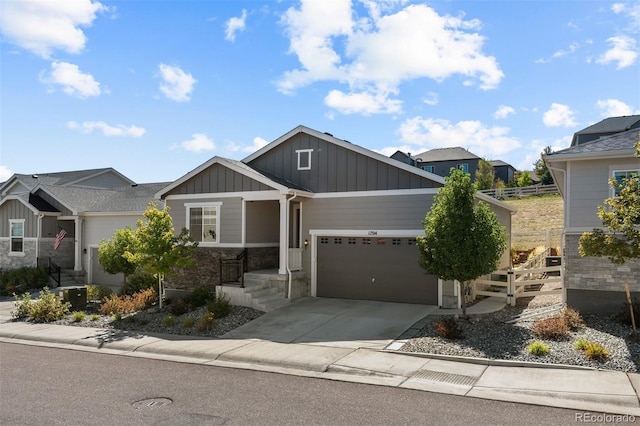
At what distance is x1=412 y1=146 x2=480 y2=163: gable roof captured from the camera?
58.0 m

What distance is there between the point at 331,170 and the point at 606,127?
44496 millimetres

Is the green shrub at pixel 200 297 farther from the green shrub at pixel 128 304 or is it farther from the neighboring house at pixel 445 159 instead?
the neighboring house at pixel 445 159

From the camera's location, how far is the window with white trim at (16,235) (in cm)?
2569

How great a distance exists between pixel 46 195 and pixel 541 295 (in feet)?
81.7

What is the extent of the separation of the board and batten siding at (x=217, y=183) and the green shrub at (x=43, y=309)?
5.30 metres

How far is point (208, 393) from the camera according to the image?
781 centimetres

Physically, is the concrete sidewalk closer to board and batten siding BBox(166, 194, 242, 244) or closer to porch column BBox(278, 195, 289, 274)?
porch column BBox(278, 195, 289, 274)

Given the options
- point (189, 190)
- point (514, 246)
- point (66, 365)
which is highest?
point (189, 190)

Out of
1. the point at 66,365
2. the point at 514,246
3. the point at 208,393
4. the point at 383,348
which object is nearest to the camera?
the point at 208,393

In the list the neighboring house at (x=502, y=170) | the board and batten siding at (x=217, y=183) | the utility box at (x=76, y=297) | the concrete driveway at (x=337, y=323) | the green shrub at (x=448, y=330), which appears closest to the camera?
the green shrub at (x=448, y=330)

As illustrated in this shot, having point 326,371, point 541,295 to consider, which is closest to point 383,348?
point 326,371

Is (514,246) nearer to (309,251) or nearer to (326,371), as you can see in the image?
(309,251)

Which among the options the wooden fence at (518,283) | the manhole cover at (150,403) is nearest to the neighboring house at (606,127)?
the wooden fence at (518,283)

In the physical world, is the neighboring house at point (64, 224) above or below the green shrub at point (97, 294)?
above
